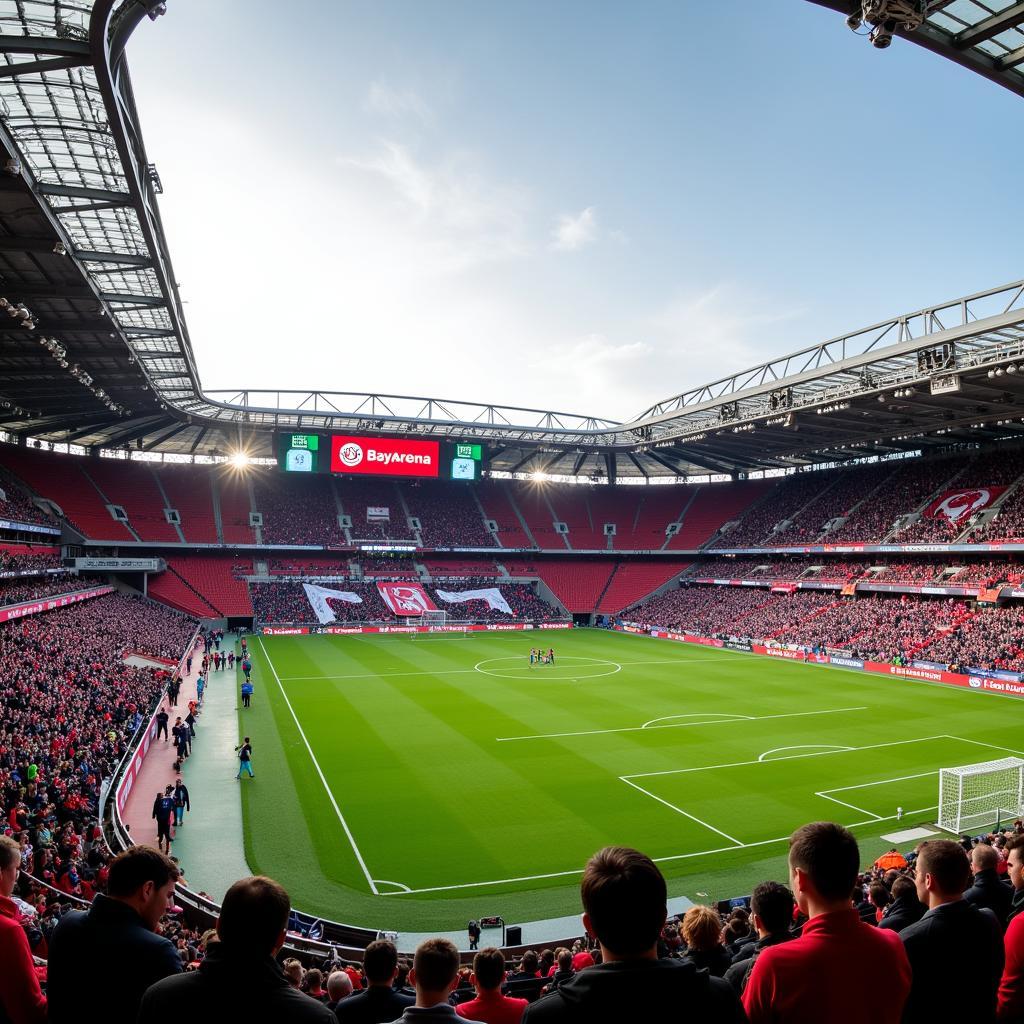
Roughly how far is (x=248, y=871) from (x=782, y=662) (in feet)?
120

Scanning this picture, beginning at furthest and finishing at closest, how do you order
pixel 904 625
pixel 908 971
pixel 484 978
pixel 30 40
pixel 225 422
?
pixel 225 422 < pixel 904 625 < pixel 30 40 < pixel 484 978 < pixel 908 971

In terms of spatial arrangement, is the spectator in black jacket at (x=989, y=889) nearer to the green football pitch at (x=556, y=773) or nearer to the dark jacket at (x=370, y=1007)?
the dark jacket at (x=370, y=1007)

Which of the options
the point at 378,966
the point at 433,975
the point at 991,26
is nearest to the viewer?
the point at 433,975

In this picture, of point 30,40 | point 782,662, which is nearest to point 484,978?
point 30,40

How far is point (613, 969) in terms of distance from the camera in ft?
7.54

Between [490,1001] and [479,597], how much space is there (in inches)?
2367

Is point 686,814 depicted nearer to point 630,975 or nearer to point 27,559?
point 630,975

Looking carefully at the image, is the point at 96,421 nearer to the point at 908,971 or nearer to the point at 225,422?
the point at 225,422

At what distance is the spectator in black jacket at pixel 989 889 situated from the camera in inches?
210

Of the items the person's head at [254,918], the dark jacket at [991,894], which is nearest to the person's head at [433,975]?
the person's head at [254,918]

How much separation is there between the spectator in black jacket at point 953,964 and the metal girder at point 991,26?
33.3 ft

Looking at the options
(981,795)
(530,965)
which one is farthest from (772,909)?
(981,795)

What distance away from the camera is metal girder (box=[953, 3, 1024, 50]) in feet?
29.0

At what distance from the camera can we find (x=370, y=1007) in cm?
404
